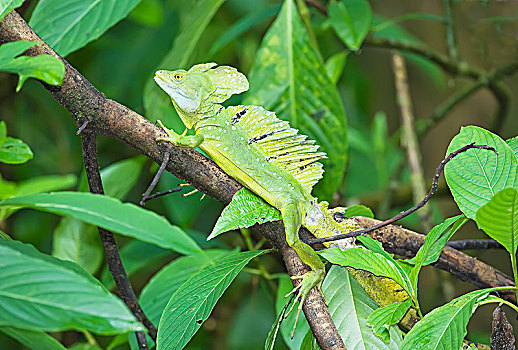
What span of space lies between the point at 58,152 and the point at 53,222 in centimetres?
33

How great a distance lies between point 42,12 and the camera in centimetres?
118

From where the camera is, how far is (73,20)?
122 centimetres

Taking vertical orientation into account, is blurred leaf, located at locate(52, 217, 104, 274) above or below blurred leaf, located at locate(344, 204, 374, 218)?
below

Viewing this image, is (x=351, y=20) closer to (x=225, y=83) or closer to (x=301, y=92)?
(x=301, y=92)

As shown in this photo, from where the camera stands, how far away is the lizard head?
3.24ft

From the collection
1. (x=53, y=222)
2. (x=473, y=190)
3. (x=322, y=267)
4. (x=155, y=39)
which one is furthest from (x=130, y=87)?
(x=473, y=190)

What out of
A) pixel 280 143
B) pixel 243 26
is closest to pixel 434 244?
pixel 280 143

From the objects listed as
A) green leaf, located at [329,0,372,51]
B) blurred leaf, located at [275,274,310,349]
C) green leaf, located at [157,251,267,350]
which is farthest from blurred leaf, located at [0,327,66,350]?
green leaf, located at [329,0,372,51]

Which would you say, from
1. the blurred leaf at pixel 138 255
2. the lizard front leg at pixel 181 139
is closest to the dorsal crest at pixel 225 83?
the lizard front leg at pixel 181 139

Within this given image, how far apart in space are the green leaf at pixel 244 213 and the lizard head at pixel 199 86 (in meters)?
0.22

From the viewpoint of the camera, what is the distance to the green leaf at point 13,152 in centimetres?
90

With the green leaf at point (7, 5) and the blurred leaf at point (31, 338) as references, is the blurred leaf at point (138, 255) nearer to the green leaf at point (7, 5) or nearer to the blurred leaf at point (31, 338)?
the blurred leaf at point (31, 338)

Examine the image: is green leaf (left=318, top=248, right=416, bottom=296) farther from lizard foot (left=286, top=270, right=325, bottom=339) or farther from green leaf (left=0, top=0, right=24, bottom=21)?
green leaf (left=0, top=0, right=24, bottom=21)

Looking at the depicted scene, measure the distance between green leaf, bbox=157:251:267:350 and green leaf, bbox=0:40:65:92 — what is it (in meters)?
0.37
